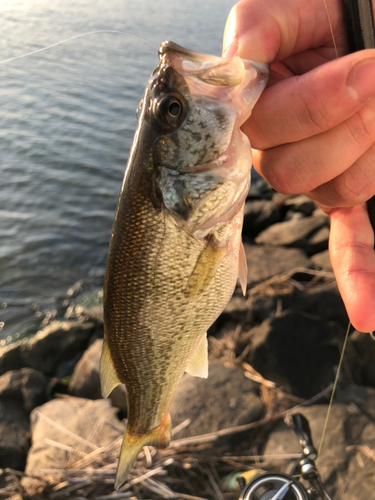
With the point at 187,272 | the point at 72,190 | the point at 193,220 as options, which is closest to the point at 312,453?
the point at 187,272

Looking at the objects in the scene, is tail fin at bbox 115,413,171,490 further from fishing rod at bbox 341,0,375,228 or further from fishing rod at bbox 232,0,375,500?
fishing rod at bbox 341,0,375,228

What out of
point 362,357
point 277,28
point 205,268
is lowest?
point 362,357

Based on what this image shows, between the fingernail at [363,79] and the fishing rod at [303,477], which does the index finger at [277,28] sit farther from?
the fingernail at [363,79]

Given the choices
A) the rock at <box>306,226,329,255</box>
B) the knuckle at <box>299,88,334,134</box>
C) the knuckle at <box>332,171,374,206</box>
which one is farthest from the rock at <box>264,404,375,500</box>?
the rock at <box>306,226,329,255</box>

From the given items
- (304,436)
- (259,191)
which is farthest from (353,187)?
(259,191)

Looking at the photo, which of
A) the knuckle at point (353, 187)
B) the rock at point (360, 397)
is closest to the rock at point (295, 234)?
the rock at point (360, 397)

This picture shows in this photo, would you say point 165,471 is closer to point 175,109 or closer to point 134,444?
point 134,444

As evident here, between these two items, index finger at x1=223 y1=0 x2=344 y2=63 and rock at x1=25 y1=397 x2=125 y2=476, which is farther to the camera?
rock at x1=25 y1=397 x2=125 y2=476
